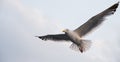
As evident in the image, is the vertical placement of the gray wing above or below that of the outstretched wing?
above

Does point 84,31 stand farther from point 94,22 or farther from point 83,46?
point 83,46

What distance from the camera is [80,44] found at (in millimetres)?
34312

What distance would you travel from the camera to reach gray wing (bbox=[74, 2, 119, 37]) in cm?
3416

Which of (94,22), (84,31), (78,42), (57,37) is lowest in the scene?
(78,42)

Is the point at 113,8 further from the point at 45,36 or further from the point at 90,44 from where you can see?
the point at 45,36

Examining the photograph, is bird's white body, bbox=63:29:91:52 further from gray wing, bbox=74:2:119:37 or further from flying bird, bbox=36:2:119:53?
gray wing, bbox=74:2:119:37

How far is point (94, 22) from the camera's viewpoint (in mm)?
35031

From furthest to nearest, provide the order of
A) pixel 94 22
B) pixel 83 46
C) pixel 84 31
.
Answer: pixel 84 31 < pixel 94 22 < pixel 83 46

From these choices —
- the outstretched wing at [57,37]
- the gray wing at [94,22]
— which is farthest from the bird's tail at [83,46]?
the outstretched wing at [57,37]

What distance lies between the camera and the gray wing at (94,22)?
112 feet

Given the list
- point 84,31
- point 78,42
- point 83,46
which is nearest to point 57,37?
point 84,31

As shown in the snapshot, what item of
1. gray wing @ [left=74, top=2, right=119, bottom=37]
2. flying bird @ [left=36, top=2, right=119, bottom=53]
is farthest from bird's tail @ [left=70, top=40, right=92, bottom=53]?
gray wing @ [left=74, top=2, right=119, bottom=37]

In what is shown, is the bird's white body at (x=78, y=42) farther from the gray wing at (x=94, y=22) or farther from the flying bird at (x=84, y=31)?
the gray wing at (x=94, y=22)

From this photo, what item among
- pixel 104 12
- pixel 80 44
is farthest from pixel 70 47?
pixel 104 12
